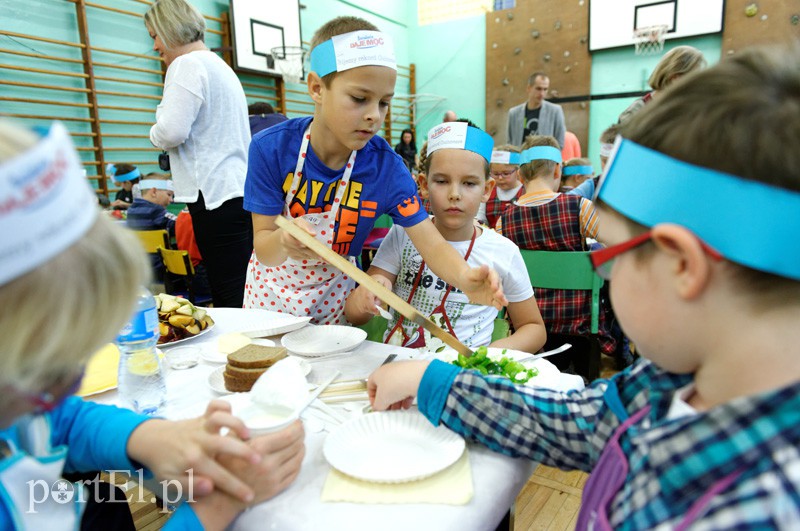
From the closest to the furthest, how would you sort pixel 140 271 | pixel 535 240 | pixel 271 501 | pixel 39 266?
1. pixel 39 266
2. pixel 140 271
3. pixel 271 501
4. pixel 535 240

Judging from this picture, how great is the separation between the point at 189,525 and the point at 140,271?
1.13 feet

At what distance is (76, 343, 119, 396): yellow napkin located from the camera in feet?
3.42

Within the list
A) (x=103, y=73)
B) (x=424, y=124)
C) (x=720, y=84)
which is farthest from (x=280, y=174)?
(x=424, y=124)

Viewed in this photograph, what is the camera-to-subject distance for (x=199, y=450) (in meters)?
0.72

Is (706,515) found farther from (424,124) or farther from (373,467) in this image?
(424,124)

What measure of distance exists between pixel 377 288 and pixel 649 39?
8.25 meters

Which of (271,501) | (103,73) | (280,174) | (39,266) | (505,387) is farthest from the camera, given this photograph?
(103,73)

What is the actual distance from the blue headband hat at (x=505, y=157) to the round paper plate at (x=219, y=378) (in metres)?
3.07

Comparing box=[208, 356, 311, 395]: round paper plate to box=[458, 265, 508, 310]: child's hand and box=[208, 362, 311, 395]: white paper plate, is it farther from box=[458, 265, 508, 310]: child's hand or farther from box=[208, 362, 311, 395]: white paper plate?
box=[458, 265, 508, 310]: child's hand

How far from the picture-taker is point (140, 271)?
0.60 metres

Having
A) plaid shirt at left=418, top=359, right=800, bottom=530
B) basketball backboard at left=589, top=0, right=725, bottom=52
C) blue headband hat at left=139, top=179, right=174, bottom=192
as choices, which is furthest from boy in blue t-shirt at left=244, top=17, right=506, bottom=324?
basketball backboard at left=589, top=0, right=725, bottom=52

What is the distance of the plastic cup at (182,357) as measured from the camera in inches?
46.9

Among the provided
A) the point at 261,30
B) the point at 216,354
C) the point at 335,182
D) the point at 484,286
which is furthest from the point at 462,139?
the point at 261,30

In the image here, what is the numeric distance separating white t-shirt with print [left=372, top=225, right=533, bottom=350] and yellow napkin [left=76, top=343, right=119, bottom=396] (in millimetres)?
894
